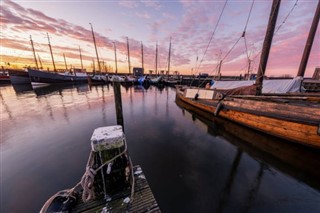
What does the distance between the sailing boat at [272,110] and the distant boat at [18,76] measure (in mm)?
35977

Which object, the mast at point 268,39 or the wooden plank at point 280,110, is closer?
the wooden plank at point 280,110

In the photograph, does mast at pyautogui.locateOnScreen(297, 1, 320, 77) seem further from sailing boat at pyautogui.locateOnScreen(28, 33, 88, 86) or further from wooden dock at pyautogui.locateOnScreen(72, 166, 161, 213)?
sailing boat at pyautogui.locateOnScreen(28, 33, 88, 86)

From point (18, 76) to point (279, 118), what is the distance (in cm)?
3986

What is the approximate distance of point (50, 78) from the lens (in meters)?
26.2

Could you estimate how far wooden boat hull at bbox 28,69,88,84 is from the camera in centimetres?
2332

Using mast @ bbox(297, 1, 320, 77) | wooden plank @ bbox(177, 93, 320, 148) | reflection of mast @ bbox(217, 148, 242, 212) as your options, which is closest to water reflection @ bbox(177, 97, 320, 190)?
wooden plank @ bbox(177, 93, 320, 148)

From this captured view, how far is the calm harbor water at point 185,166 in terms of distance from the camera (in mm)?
3002

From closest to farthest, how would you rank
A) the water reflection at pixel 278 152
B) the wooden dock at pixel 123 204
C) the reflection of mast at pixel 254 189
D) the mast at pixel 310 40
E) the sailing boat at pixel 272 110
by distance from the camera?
the wooden dock at pixel 123 204 → the reflection of mast at pixel 254 189 → the water reflection at pixel 278 152 → the sailing boat at pixel 272 110 → the mast at pixel 310 40

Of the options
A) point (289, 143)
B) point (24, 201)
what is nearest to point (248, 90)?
point (289, 143)

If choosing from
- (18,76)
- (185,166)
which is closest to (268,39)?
(185,166)

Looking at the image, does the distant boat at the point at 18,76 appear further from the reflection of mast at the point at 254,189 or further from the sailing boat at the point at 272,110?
the reflection of mast at the point at 254,189

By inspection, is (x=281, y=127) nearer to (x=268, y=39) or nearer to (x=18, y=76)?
(x=268, y=39)

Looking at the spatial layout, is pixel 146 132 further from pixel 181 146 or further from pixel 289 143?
pixel 289 143

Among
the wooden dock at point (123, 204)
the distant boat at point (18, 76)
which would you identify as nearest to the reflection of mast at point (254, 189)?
the wooden dock at point (123, 204)
